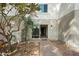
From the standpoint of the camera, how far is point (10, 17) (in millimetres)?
4344

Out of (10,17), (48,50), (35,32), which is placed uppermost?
(10,17)

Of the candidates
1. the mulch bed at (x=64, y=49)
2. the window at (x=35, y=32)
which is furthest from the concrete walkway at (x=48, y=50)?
the window at (x=35, y=32)

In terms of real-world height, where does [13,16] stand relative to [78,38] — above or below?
above

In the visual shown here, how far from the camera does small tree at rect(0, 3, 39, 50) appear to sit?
435 cm

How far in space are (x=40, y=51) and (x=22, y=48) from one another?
37 centimetres

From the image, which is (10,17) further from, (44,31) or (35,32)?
(44,31)

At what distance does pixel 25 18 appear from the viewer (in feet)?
14.3

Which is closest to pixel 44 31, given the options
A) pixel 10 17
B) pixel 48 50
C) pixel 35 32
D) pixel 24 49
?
pixel 35 32

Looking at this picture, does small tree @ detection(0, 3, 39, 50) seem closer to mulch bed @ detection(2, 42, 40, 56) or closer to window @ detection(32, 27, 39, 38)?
mulch bed @ detection(2, 42, 40, 56)

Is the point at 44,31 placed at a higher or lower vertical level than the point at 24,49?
higher

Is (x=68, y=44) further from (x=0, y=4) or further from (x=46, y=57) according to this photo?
(x=0, y=4)

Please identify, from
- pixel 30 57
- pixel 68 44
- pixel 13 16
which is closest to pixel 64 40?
pixel 68 44

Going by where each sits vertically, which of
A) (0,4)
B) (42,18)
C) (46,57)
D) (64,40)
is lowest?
(46,57)

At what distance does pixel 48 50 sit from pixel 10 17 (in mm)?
1012
